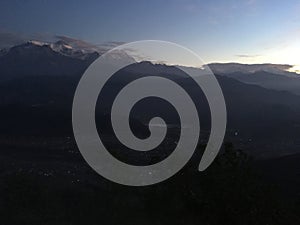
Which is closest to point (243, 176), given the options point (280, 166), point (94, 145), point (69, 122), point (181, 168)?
point (181, 168)

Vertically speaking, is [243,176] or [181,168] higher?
[243,176]

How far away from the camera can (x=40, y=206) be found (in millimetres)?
49344

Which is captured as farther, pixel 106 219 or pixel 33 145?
pixel 33 145

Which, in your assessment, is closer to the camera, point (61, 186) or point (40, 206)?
point (40, 206)

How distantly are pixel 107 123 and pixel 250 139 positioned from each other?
60.9 meters

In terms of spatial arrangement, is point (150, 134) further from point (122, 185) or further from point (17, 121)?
point (122, 185)

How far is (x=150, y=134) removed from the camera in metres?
178

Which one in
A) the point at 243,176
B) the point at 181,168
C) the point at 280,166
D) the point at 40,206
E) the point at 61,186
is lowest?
the point at 61,186

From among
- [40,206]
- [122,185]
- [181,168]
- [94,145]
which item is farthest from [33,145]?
[181,168]

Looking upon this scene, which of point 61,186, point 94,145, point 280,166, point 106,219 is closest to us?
point 106,219

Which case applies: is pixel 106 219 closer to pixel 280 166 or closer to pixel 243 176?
pixel 243 176

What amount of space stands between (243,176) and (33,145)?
133 m

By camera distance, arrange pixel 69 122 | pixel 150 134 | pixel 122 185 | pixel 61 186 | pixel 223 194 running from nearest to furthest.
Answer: pixel 223 194 → pixel 122 185 → pixel 61 186 → pixel 150 134 → pixel 69 122

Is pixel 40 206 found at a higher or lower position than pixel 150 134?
higher
